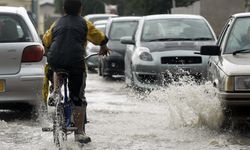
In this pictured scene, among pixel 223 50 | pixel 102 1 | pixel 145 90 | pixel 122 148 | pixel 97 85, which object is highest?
pixel 223 50

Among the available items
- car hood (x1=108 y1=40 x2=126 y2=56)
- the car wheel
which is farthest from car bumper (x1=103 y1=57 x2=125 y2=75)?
the car wheel

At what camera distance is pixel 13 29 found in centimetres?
1030

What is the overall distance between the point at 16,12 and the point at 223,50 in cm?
314

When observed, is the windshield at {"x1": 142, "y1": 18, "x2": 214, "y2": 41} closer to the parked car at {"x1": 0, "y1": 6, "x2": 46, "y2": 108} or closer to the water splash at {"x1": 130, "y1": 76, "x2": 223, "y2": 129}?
the water splash at {"x1": 130, "y1": 76, "x2": 223, "y2": 129}

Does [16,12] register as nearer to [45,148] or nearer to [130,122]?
[130,122]

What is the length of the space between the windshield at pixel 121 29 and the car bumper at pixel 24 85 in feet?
29.7

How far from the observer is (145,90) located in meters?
13.2

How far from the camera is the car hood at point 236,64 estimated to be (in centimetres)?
813

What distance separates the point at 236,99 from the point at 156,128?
5.59 ft

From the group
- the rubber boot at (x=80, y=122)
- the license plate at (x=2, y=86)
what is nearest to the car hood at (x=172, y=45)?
the license plate at (x=2, y=86)

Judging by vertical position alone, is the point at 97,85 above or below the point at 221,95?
below

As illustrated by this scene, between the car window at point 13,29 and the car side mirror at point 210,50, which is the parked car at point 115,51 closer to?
the car window at point 13,29

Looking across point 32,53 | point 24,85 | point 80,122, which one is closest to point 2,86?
point 24,85

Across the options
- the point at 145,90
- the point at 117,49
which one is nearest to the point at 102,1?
the point at 117,49
